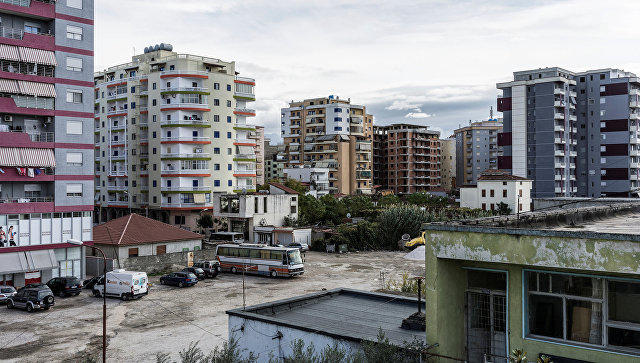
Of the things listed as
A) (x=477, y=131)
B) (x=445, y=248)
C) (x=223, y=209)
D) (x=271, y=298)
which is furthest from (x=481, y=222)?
(x=477, y=131)

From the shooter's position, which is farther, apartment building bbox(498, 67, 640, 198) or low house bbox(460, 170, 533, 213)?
apartment building bbox(498, 67, 640, 198)

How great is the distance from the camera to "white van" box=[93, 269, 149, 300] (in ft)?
117

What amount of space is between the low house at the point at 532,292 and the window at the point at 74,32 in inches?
1637

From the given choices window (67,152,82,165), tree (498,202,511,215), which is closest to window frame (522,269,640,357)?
window (67,152,82,165)

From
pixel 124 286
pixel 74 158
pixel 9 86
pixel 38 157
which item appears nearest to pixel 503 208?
pixel 124 286

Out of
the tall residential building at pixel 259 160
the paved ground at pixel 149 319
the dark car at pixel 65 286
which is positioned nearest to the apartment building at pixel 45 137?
the dark car at pixel 65 286

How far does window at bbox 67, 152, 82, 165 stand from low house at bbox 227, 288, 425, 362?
1229 inches

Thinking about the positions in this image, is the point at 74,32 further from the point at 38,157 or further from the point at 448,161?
the point at 448,161

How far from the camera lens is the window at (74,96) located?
42.4 m

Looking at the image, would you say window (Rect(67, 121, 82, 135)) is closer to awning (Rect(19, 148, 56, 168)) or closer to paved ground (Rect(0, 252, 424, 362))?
awning (Rect(19, 148, 56, 168))

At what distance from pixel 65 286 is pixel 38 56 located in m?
19.5

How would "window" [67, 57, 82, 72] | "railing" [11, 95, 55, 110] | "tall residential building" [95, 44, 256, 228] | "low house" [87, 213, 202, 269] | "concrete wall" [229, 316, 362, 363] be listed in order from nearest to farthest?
"concrete wall" [229, 316, 362, 363]
"railing" [11, 95, 55, 110]
"window" [67, 57, 82, 72]
"low house" [87, 213, 202, 269]
"tall residential building" [95, 44, 256, 228]

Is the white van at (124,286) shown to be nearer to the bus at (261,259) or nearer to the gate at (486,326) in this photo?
the bus at (261,259)

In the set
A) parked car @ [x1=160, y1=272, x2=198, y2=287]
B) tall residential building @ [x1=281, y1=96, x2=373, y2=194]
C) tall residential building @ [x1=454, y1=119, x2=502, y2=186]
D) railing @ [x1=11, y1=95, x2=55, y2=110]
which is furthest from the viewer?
tall residential building @ [x1=454, y1=119, x2=502, y2=186]
